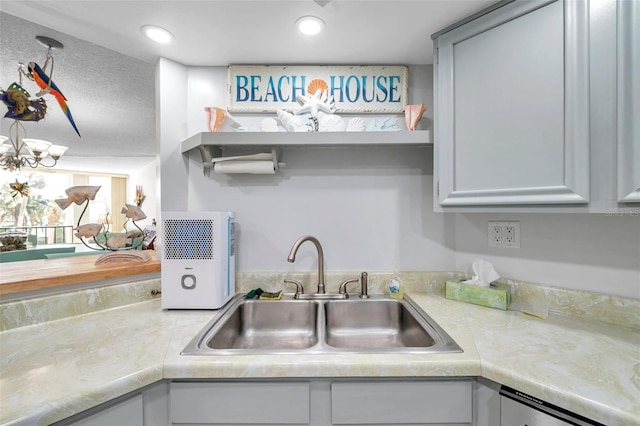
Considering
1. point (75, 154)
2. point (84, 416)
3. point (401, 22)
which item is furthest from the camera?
point (75, 154)

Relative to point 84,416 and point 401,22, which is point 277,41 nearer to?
point 401,22

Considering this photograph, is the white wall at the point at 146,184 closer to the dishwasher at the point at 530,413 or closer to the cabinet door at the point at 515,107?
the cabinet door at the point at 515,107

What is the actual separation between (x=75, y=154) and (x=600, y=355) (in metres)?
6.42

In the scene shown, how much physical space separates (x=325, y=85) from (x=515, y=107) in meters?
0.83

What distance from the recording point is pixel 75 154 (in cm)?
451

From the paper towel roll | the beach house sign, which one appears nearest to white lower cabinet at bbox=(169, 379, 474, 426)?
the paper towel roll

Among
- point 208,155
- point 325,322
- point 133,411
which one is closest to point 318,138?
point 208,155

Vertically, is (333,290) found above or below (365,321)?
above

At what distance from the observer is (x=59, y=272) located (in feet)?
3.42

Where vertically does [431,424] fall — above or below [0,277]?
below

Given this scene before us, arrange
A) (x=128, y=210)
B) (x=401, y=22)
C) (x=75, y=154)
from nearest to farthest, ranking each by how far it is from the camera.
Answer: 1. (x=401, y=22)
2. (x=128, y=210)
3. (x=75, y=154)

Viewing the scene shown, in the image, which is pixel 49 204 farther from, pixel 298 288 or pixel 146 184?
pixel 298 288

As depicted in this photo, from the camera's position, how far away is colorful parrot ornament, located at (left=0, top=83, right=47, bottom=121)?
1.31 metres

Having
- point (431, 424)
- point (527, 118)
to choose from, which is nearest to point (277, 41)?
point (527, 118)
